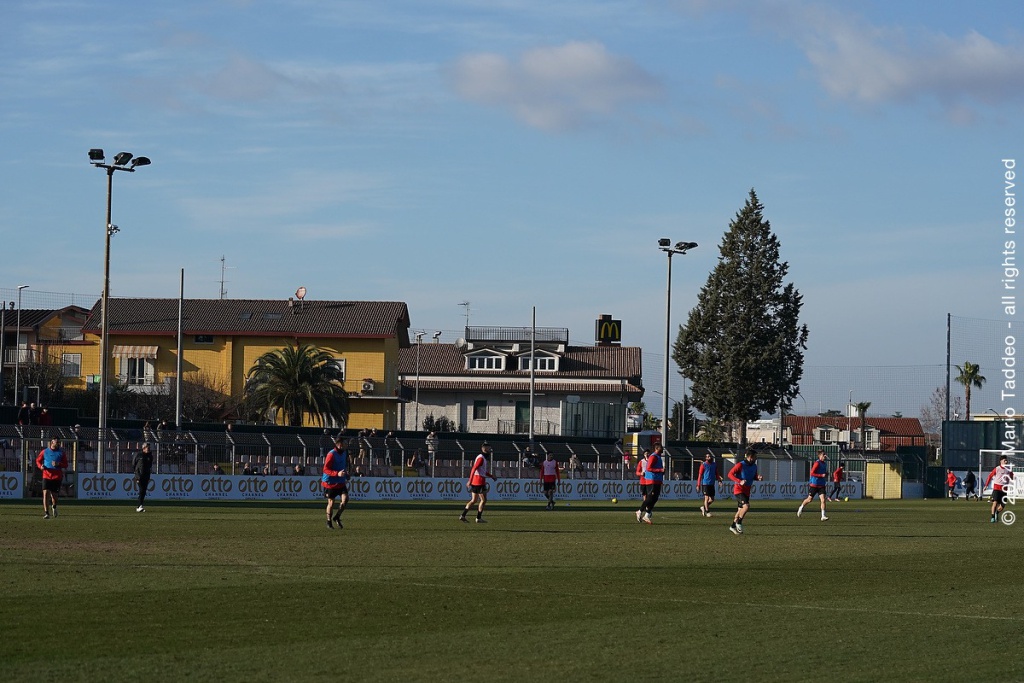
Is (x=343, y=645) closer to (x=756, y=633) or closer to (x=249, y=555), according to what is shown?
(x=756, y=633)

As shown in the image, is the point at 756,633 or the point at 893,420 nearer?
the point at 756,633

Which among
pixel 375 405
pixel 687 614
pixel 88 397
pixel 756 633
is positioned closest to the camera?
pixel 756 633

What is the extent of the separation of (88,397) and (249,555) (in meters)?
62.0

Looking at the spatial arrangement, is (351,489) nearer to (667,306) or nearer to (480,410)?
(667,306)

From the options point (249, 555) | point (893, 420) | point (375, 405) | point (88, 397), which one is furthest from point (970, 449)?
point (893, 420)

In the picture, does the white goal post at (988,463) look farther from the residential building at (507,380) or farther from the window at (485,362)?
the window at (485,362)

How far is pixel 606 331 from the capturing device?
336ft

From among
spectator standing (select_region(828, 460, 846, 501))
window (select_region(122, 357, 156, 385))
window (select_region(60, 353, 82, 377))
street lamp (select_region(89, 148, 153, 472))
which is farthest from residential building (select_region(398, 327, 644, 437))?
street lamp (select_region(89, 148, 153, 472))

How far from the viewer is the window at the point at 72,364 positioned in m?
88.0

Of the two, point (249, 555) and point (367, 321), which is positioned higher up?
point (367, 321)

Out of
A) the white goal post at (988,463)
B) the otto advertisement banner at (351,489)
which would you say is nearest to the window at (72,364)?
the otto advertisement banner at (351,489)

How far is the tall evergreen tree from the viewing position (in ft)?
262

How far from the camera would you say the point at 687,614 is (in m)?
14.1

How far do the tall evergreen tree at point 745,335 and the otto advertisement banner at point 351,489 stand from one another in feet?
78.5
